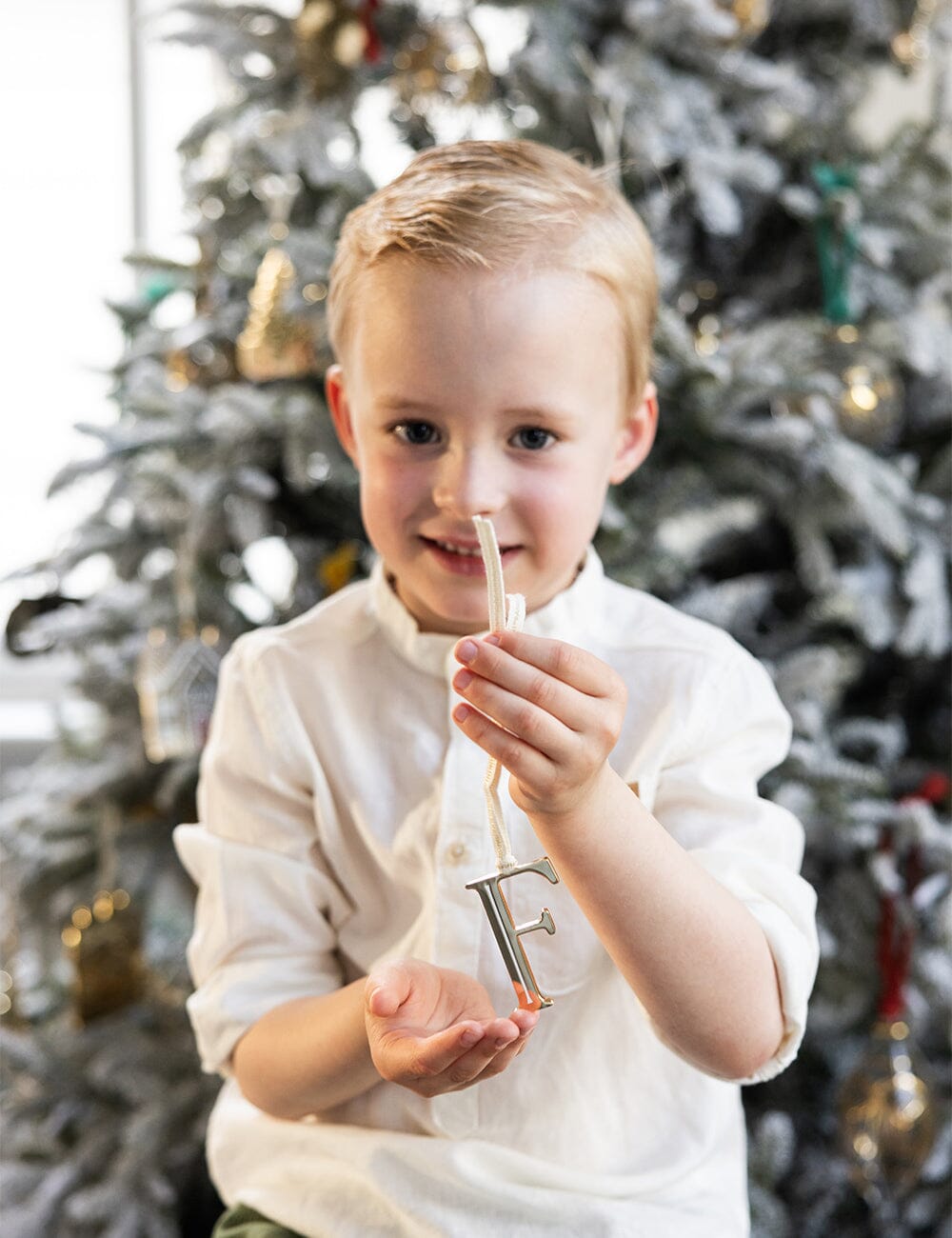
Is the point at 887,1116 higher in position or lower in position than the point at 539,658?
lower

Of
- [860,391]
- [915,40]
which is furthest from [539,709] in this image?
[915,40]

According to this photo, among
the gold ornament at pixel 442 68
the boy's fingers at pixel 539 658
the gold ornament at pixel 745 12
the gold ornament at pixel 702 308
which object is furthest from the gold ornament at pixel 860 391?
the boy's fingers at pixel 539 658

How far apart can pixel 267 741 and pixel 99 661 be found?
664 millimetres

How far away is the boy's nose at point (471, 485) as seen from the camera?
782 millimetres

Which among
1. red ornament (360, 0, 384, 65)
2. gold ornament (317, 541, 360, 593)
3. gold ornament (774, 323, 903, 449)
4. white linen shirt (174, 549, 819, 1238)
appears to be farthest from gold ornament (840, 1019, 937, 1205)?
red ornament (360, 0, 384, 65)

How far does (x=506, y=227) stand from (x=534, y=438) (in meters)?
0.12

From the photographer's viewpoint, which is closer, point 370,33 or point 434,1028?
point 434,1028

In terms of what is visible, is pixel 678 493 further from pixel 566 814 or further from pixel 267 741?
pixel 566 814

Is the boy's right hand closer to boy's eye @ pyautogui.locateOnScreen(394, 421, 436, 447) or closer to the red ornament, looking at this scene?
boy's eye @ pyautogui.locateOnScreen(394, 421, 436, 447)

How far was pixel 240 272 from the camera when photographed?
1.48 m

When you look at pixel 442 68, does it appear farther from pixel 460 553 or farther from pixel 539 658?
pixel 539 658

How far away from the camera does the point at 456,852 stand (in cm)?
85

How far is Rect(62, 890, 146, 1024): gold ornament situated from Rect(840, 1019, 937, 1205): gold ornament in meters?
0.79

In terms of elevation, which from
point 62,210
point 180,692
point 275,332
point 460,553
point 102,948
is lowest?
point 102,948
